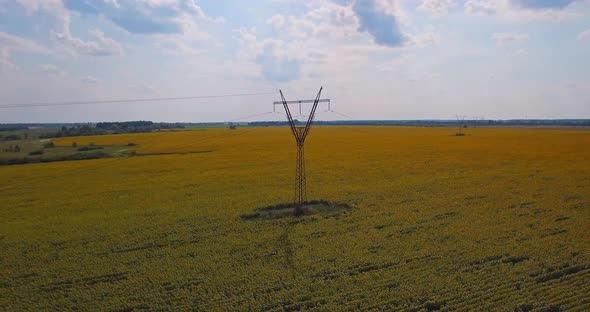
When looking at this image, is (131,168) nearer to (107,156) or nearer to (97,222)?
(107,156)

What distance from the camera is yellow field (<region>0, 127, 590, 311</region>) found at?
36.4 feet

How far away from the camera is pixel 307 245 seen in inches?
601

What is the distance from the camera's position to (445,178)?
28766 millimetres

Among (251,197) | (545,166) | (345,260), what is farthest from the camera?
(545,166)

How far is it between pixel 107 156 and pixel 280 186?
32.8 metres

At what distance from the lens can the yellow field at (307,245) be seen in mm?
11094

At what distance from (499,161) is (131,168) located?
34727 millimetres

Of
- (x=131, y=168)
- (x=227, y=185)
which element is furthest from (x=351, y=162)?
(x=131, y=168)

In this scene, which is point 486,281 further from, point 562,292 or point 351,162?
point 351,162

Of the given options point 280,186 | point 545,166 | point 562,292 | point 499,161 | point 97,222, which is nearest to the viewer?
point 562,292

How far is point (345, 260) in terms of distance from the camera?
13516mm

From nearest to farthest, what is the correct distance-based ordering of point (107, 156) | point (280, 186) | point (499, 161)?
1. point (280, 186)
2. point (499, 161)
3. point (107, 156)

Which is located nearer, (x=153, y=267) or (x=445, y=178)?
(x=153, y=267)

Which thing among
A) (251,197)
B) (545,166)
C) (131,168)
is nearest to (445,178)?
(545,166)
